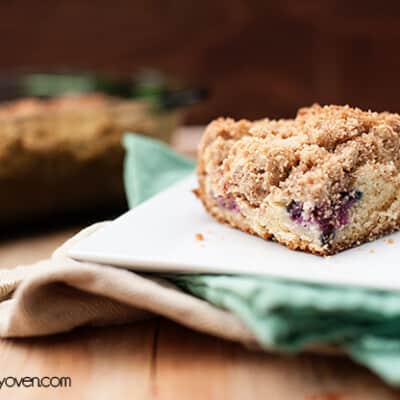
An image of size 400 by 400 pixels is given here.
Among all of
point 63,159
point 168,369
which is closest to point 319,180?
point 168,369

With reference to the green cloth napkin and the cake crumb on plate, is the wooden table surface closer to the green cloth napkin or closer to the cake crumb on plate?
the green cloth napkin

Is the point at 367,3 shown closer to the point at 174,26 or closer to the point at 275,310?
the point at 174,26

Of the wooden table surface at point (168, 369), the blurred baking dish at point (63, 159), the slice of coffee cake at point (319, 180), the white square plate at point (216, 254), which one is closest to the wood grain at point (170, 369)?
the wooden table surface at point (168, 369)

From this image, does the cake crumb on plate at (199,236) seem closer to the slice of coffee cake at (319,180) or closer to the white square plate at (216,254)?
the white square plate at (216,254)

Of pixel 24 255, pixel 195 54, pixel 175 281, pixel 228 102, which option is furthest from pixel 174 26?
pixel 175 281

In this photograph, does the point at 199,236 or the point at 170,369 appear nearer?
the point at 170,369

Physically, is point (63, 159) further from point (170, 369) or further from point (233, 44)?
point (233, 44)
